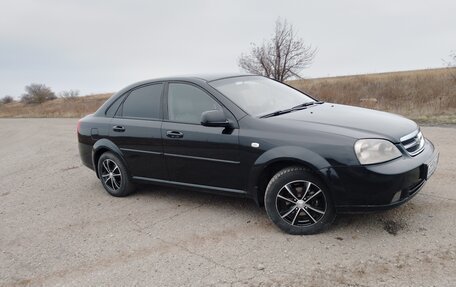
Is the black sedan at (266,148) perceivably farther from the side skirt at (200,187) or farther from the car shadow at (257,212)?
the car shadow at (257,212)

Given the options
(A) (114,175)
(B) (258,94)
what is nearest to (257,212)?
(B) (258,94)

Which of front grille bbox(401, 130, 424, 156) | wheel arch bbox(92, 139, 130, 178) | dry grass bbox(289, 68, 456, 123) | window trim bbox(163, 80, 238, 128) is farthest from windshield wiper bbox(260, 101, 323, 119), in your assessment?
dry grass bbox(289, 68, 456, 123)

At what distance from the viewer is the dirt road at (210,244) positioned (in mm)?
3299

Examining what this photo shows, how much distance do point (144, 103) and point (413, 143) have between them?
3258 millimetres

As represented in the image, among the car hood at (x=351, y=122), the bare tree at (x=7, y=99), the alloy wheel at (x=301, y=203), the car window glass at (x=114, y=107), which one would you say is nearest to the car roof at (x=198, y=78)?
the car window glass at (x=114, y=107)

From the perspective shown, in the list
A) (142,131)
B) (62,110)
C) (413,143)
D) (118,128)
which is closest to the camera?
(413,143)

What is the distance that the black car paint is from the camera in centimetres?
370

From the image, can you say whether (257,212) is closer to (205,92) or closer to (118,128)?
(205,92)

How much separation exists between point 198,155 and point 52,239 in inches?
72.3

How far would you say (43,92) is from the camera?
187ft

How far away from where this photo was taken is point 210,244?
4.00 m

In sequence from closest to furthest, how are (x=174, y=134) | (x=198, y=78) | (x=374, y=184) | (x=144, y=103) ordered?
(x=374, y=184)
(x=174, y=134)
(x=198, y=78)
(x=144, y=103)

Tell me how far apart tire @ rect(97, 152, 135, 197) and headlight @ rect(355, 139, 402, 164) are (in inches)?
127

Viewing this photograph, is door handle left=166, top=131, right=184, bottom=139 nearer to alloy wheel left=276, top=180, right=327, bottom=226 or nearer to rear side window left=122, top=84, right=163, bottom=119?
rear side window left=122, top=84, right=163, bottom=119
